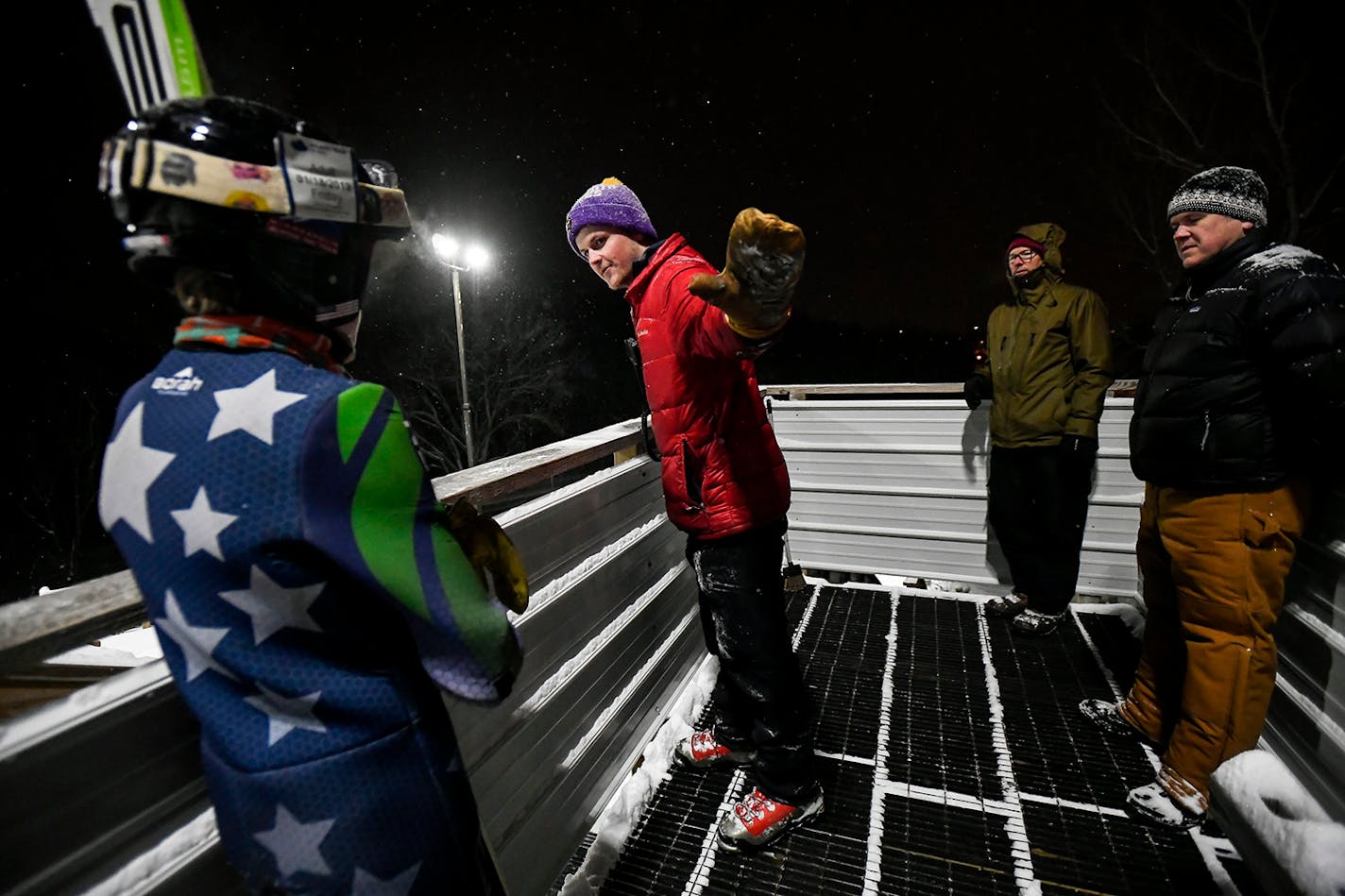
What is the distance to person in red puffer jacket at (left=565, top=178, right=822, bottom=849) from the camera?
2127mm

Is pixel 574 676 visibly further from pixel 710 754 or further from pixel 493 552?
pixel 493 552

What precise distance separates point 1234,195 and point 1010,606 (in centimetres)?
280

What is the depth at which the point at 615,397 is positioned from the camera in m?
32.6

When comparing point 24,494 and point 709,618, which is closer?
point 709,618

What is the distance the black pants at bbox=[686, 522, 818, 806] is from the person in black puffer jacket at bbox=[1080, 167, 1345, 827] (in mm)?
1443

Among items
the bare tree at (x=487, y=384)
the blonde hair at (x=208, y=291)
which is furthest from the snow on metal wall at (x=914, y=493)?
the bare tree at (x=487, y=384)

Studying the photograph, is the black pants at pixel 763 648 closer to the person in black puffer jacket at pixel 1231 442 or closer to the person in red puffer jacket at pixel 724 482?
the person in red puffer jacket at pixel 724 482

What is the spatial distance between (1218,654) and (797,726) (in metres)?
1.66

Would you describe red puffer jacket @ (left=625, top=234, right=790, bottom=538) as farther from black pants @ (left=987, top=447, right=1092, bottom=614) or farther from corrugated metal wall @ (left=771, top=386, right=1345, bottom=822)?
corrugated metal wall @ (left=771, top=386, right=1345, bottom=822)

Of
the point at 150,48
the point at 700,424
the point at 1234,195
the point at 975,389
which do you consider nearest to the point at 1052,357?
the point at 975,389

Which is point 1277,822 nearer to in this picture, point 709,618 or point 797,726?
point 797,726

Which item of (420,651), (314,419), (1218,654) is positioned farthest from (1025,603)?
(314,419)

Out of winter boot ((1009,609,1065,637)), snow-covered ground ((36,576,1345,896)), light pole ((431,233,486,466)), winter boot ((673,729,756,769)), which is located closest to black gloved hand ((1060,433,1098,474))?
winter boot ((1009,609,1065,637))

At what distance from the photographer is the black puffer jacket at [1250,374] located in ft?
6.48
